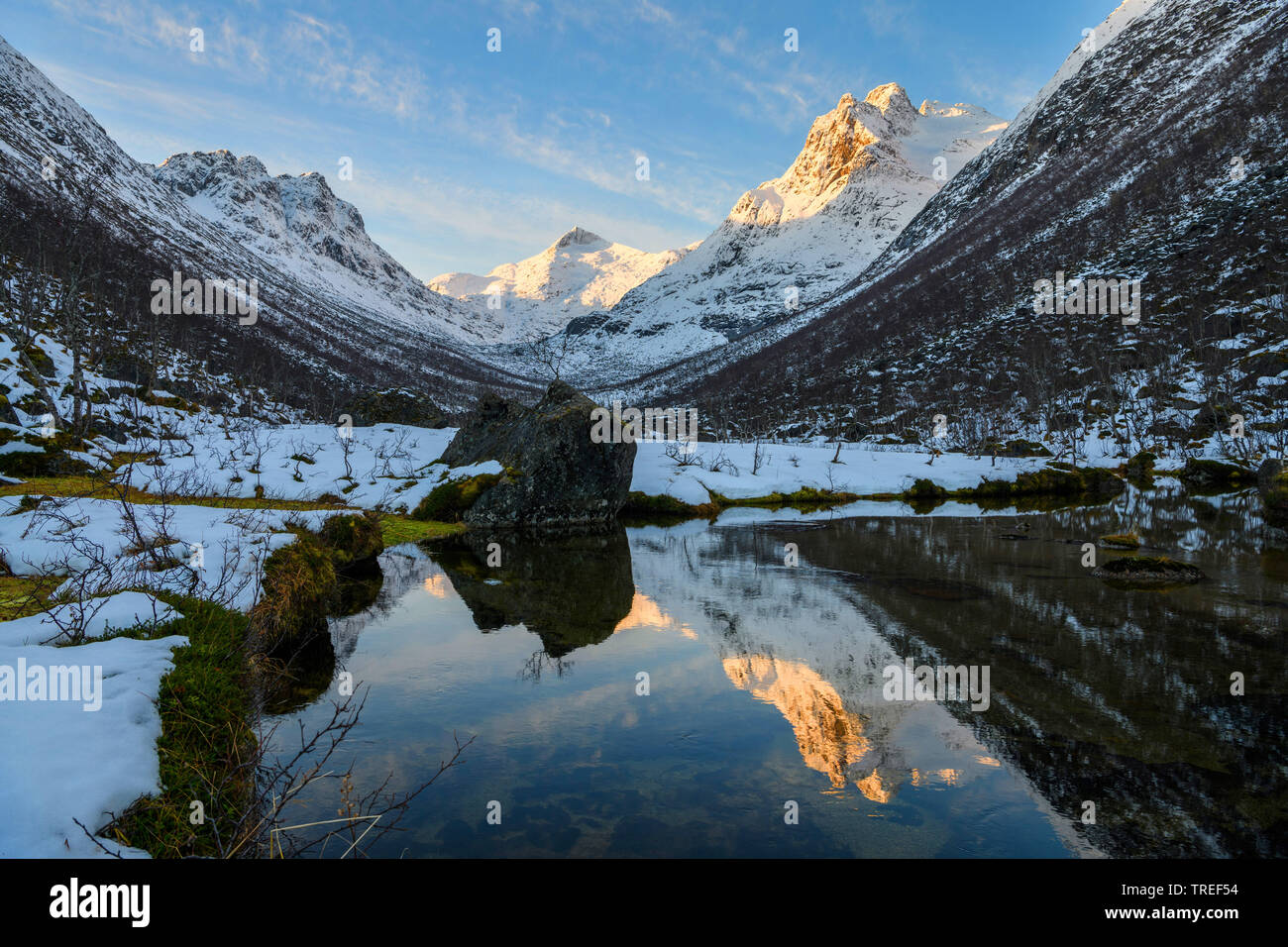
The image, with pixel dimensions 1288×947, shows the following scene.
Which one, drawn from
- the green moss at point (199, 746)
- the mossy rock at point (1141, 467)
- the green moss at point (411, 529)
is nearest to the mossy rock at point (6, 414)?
the green moss at point (411, 529)

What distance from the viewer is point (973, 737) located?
5.88 metres

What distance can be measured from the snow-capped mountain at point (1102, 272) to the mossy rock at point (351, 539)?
51.5m

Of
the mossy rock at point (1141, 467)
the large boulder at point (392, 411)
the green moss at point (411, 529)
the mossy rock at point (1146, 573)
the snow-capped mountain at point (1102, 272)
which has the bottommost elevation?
the mossy rock at point (1146, 573)

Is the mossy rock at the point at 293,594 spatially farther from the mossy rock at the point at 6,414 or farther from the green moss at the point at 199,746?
the mossy rock at the point at 6,414

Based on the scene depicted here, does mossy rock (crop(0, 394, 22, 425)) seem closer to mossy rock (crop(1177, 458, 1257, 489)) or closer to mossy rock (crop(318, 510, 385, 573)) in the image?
mossy rock (crop(318, 510, 385, 573))

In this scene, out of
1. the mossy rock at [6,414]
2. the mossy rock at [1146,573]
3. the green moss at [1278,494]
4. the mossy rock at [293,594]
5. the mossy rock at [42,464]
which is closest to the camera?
the mossy rock at [293,594]

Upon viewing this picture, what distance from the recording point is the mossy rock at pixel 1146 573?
1202 cm

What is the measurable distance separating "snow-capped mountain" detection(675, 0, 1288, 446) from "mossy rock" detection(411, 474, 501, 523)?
4617cm

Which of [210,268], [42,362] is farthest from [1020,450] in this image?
[210,268]

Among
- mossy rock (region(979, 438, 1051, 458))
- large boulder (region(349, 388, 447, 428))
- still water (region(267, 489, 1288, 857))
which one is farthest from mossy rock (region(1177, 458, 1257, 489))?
large boulder (region(349, 388, 447, 428))

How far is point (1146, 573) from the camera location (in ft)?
41.3

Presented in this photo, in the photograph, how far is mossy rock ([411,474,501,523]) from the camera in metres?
21.8
